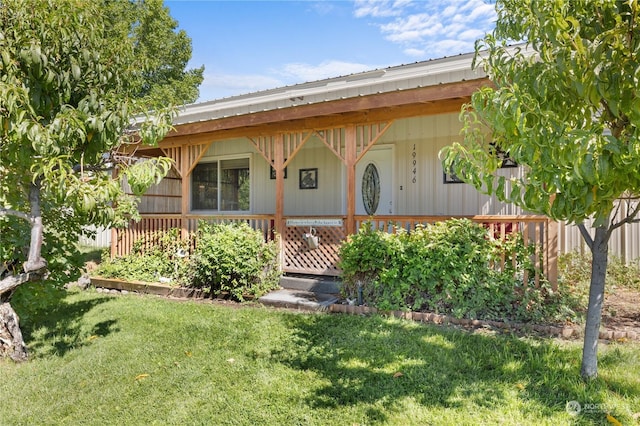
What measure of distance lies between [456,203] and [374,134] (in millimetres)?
2380

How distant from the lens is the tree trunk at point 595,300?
3033 mm

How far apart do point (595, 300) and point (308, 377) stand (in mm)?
2367

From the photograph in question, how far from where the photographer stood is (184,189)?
26.1 feet

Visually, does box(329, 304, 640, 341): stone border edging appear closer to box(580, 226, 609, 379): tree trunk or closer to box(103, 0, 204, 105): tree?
box(580, 226, 609, 379): tree trunk

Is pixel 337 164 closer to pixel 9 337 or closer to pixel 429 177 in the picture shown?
pixel 429 177

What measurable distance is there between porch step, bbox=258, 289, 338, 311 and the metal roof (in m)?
2.96

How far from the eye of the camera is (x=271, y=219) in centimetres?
705

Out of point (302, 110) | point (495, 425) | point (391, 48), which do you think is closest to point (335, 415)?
point (495, 425)

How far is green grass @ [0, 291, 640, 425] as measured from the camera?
2.82 m

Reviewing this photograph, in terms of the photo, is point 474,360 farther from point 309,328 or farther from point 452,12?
point 452,12

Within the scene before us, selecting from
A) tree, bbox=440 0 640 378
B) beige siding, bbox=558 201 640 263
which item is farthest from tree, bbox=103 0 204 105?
tree, bbox=440 0 640 378

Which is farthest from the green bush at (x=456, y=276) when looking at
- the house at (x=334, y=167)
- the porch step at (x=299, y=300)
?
the porch step at (x=299, y=300)

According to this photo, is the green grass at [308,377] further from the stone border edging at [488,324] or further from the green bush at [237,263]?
the green bush at [237,263]

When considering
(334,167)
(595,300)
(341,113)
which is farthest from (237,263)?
(595,300)
